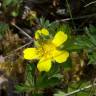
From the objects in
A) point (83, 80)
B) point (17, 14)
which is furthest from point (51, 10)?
point (83, 80)

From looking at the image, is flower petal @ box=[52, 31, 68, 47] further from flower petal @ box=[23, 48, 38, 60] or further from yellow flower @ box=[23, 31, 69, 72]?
flower petal @ box=[23, 48, 38, 60]

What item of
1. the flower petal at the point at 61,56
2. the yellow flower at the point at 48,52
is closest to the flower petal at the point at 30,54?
the yellow flower at the point at 48,52

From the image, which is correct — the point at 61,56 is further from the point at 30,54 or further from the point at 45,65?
the point at 30,54

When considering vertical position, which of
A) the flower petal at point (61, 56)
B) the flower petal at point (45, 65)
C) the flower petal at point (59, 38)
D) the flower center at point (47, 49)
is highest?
the flower petal at point (59, 38)

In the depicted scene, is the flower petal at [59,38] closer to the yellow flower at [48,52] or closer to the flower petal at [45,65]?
the yellow flower at [48,52]

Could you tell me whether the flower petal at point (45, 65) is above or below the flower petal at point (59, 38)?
below

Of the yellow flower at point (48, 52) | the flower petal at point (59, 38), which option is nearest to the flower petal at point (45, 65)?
the yellow flower at point (48, 52)

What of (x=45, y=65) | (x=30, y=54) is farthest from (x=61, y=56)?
(x=30, y=54)
